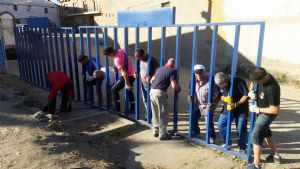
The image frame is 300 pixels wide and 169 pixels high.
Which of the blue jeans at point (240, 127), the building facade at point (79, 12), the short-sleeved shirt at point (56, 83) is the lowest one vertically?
the blue jeans at point (240, 127)

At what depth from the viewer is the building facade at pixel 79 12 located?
36.7 meters

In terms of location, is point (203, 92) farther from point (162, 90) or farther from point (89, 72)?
point (89, 72)

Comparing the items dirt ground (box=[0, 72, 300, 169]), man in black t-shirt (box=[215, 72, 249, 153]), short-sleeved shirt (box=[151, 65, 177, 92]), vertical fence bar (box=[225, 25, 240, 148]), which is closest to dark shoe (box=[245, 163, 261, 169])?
dirt ground (box=[0, 72, 300, 169])

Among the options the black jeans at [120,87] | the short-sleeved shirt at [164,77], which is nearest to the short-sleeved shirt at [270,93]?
the short-sleeved shirt at [164,77]

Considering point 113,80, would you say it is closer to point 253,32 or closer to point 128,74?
point 128,74

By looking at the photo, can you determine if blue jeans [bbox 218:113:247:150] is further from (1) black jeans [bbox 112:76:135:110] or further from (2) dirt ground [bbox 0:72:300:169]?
(1) black jeans [bbox 112:76:135:110]

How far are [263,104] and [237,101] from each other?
543 mm

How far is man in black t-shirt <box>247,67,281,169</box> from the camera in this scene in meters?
3.93

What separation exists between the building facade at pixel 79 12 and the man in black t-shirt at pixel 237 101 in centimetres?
3220

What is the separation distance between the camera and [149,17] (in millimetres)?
5773

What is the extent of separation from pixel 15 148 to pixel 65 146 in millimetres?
753

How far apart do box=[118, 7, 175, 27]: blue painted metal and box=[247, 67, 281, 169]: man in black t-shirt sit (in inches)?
79.6

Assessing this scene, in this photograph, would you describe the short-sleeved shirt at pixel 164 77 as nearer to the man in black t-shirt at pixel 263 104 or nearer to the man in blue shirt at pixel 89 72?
the man in black t-shirt at pixel 263 104

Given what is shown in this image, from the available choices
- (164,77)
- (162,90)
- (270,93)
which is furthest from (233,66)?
(162,90)
